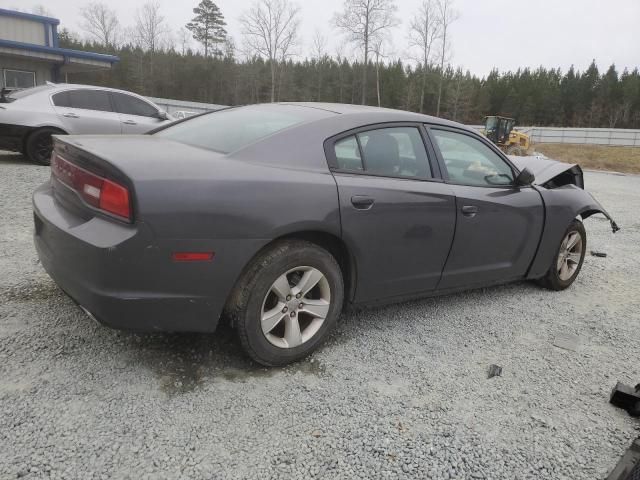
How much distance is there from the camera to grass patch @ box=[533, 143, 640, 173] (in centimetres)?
2917

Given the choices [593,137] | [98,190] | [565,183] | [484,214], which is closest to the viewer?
[98,190]

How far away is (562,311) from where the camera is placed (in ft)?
12.9

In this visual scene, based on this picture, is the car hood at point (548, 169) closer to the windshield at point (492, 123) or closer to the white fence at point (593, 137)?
the windshield at point (492, 123)

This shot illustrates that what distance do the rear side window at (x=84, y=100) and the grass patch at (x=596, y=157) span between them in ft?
88.6

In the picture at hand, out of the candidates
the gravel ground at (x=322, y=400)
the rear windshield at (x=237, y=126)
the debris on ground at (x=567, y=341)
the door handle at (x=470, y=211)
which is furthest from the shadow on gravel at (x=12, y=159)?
the debris on ground at (x=567, y=341)

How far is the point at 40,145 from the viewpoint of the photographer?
26.6 ft

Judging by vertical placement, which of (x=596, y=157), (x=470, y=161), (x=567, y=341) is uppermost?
(x=470, y=161)

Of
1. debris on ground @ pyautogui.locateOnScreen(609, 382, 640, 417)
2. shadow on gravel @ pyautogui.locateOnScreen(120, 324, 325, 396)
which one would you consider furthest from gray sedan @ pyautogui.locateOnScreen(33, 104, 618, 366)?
debris on ground @ pyautogui.locateOnScreen(609, 382, 640, 417)

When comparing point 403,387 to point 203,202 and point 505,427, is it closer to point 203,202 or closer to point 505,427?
point 505,427

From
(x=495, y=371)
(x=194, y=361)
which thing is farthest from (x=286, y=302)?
(x=495, y=371)

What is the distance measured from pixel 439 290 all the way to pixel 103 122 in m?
7.30

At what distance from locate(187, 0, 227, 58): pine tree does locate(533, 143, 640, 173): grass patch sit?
132 feet

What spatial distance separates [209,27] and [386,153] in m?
63.8

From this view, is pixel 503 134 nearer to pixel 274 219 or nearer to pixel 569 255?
pixel 569 255
